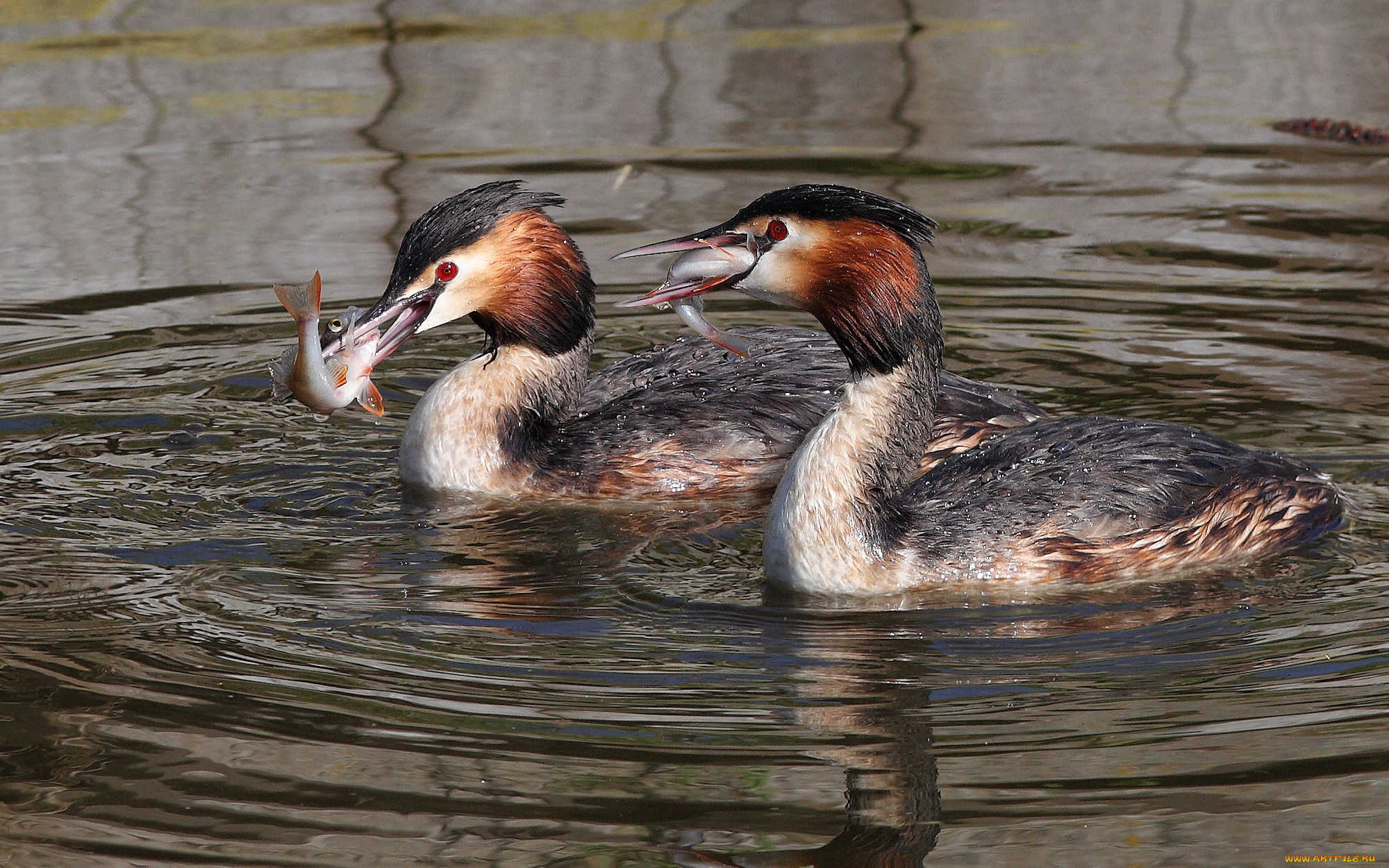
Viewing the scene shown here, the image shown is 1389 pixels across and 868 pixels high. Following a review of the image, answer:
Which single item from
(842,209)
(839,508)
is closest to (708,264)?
(842,209)

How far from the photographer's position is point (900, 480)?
625 centimetres

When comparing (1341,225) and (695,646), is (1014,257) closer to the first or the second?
(1341,225)

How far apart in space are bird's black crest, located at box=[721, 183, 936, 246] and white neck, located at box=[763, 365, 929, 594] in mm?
456

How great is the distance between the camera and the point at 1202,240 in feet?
33.6

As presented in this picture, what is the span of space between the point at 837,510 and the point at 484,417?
6.43 feet

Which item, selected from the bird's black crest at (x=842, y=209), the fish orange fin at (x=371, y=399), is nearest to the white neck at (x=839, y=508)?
the bird's black crest at (x=842, y=209)

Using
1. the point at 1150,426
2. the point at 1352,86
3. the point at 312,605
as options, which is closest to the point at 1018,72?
the point at 1352,86

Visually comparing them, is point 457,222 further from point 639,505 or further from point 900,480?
point 900,480

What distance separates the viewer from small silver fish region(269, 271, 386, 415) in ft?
20.6

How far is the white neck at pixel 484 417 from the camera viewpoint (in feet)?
24.4

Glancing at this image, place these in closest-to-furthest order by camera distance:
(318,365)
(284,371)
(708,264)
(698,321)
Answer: (708,264) < (698,321) < (318,365) < (284,371)

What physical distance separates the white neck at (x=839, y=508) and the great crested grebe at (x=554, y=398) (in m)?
1.25

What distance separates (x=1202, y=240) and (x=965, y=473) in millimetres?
4291

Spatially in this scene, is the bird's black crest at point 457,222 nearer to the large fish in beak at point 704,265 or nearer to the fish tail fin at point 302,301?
the fish tail fin at point 302,301
